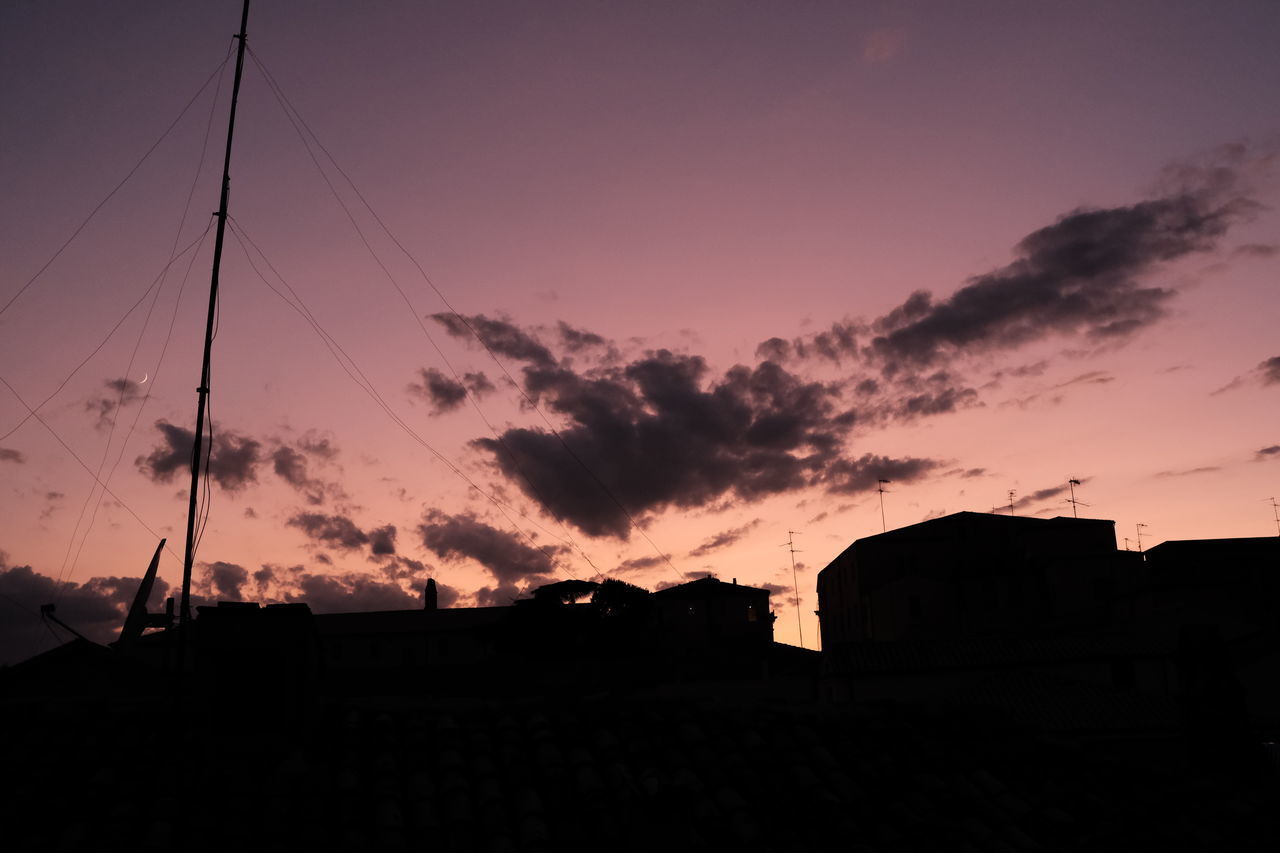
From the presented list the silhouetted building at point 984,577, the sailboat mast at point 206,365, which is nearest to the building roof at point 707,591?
the silhouetted building at point 984,577

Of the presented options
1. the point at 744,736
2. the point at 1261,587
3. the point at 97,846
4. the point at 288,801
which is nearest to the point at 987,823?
the point at 744,736

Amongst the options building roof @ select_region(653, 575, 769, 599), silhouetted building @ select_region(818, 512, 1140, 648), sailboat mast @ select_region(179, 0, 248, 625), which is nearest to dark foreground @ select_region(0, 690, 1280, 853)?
sailboat mast @ select_region(179, 0, 248, 625)

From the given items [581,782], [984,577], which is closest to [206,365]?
[581,782]

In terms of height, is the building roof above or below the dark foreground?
above

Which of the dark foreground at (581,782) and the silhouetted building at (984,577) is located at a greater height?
the silhouetted building at (984,577)

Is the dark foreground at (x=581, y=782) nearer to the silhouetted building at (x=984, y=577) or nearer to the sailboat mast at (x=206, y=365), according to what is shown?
the sailboat mast at (x=206, y=365)

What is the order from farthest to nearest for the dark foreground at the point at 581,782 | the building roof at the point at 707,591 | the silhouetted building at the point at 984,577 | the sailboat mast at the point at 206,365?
the building roof at the point at 707,591 → the silhouetted building at the point at 984,577 → the sailboat mast at the point at 206,365 → the dark foreground at the point at 581,782

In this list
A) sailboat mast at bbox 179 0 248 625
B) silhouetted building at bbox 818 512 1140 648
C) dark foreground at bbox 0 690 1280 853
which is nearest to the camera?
dark foreground at bbox 0 690 1280 853

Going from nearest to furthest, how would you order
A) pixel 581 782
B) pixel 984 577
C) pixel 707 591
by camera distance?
1. pixel 581 782
2. pixel 984 577
3. pixel 707 591

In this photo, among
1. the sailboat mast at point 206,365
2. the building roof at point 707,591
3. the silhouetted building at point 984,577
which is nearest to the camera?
the sailboat mast at point 206,365

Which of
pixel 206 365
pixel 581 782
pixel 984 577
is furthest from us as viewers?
pixel 984 577

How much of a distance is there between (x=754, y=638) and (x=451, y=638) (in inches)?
1038

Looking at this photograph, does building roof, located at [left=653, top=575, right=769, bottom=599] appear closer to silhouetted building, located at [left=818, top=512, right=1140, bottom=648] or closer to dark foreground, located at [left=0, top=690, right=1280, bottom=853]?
silhouetted building, located at [left=818, top=512, right=1140, bottom=648]

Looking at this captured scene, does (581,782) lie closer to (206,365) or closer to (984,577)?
(206,365)
